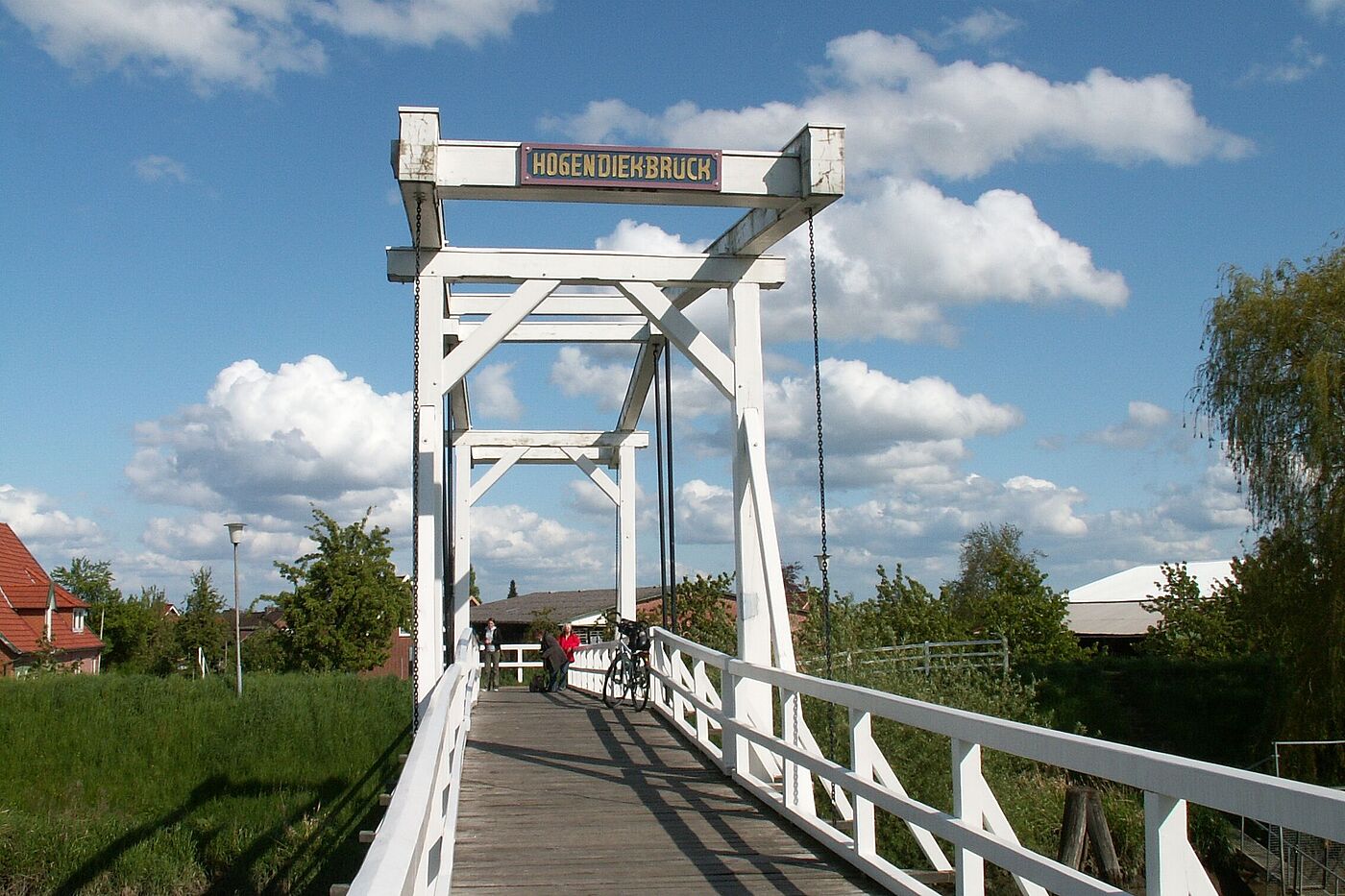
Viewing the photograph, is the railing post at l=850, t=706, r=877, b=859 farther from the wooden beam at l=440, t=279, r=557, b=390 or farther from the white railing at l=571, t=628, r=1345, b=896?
the wooden beam at l=440, t=279, r=557, b=390

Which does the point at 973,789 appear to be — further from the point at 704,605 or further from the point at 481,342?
the point at 704,605

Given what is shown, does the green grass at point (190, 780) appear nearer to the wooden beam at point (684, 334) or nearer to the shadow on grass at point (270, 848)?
the shadow on grass at point (270, 848)

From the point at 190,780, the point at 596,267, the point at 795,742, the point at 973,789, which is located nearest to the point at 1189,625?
the point at 190,780

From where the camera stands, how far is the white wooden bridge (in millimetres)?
4164

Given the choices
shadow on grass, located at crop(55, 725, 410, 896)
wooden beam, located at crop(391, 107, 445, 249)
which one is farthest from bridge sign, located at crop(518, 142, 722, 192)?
shadow on grass, located at crop(55, 725, 410, 896)

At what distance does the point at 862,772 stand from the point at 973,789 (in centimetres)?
136

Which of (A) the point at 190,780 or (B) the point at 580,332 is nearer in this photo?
(B) the point at 580,332

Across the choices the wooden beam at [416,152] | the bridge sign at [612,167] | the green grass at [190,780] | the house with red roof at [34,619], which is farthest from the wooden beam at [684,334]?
the house with red roof at [34,619]

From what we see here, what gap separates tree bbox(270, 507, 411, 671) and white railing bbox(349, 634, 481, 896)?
2842 centimetres

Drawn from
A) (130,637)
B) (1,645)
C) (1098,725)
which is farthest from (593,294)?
(130,637)

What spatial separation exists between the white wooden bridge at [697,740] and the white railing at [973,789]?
10 millimetres

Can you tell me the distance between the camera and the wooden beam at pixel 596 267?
10469mm

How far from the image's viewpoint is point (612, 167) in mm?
9086

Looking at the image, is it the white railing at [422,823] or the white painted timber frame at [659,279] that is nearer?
the white railing at [422,823]
